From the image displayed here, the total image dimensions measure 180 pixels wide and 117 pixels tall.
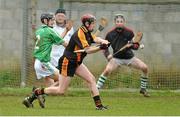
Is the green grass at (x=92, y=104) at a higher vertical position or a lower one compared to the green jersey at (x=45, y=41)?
lower

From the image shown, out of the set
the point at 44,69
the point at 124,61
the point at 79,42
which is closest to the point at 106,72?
the point at 124,61

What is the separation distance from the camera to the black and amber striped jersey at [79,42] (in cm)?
1397

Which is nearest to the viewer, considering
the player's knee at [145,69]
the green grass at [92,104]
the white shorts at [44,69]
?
the green grass at [92,104]

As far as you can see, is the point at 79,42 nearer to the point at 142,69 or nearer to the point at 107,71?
the point at 107,71

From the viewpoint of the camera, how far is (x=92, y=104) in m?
15.9

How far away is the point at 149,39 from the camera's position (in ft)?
64.0

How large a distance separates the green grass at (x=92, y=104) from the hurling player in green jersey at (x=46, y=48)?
555 millimetres

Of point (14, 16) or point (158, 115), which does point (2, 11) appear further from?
point (158, 115)

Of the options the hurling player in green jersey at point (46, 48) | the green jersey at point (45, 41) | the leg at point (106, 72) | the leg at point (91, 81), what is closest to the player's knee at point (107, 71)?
the leg at point (106, 72)

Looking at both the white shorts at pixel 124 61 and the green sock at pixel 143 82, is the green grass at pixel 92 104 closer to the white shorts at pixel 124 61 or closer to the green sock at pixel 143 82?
the green sock at pixel 143 82

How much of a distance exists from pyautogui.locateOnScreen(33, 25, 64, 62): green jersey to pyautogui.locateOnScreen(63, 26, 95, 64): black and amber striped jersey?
957mm

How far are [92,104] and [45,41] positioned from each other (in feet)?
5.35

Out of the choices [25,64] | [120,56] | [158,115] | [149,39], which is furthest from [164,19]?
[158,115]

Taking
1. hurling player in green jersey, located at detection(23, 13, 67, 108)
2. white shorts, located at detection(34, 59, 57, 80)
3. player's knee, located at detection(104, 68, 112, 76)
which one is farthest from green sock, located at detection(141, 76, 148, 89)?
white shorts, located at detection(34, 59, 57, 80)
